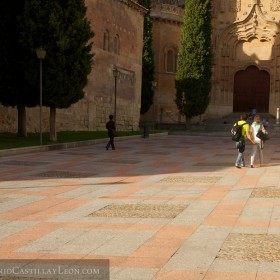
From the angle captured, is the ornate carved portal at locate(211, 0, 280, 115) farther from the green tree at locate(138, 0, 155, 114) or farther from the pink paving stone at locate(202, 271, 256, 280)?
the pink paving stone at locate(202, 271, 256, 280)

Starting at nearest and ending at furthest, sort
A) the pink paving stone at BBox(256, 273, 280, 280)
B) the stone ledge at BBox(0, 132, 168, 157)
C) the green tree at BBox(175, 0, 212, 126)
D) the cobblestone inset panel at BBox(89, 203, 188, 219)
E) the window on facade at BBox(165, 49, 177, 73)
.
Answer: the pink paving stone at BBox(256, 273, 280, 280) → the cobblestone inset panel at BBox(89, 203, 188, 219) → the stone ledge at BBox(0, 132, 168, 157) → the green tree at BBox(175, 0, 212, 126) → the window on facade at BBox(165, 49, 177, 73)

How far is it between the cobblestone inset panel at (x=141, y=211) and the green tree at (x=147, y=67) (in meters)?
36.3

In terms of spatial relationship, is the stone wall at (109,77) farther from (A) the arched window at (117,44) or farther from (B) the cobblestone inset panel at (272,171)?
(B) the cobblestone inset panel at (272,171)

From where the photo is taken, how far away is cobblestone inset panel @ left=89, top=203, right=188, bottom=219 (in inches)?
308

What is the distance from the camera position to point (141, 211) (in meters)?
8.16

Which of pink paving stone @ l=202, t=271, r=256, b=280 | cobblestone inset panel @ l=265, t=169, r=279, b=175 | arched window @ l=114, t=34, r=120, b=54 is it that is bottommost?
cobblestone inset panel @ l=265, t=169, r=279, b=175

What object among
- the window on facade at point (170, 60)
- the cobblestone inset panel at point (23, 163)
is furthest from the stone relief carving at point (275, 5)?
the cobblestone inset panel at point (23, 163)

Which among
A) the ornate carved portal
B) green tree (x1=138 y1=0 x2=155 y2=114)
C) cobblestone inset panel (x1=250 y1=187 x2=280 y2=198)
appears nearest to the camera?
cobblestone inset panel (x1=250 y1=187 x2=280 y2=198)

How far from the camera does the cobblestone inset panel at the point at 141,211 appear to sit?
308 inches

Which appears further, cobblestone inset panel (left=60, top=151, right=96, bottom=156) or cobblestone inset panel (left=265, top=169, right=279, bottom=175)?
cobblestone inset panel (left=60, top=151, right=96, bottom=156)

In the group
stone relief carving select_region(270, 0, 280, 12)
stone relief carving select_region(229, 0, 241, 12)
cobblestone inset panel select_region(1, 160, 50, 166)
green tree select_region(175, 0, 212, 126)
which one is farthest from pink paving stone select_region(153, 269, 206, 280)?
stone relief carving select_region(229, 0, 241, 12)

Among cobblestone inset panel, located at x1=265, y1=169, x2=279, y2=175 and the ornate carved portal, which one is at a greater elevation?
the ornate carved portal

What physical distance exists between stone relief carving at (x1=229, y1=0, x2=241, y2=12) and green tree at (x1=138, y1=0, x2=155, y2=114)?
8.75 metres

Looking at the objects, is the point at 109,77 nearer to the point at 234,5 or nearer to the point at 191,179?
the point at 234,5
